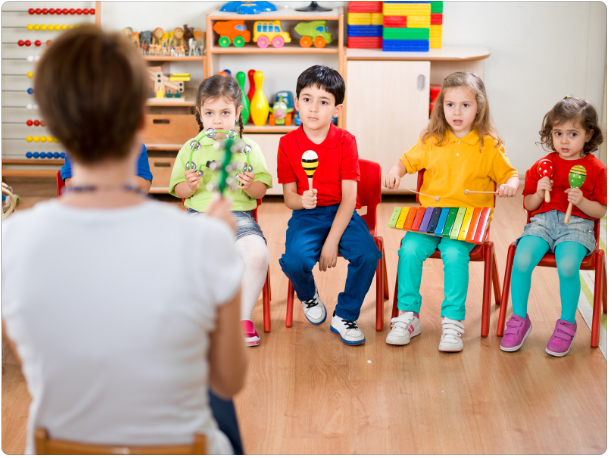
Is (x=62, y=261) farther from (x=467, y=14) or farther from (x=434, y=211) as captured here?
(x=467, y=14)

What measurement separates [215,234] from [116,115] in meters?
0.19

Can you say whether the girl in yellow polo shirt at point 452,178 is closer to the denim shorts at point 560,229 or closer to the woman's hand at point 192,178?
the denim shorts at point 560,229

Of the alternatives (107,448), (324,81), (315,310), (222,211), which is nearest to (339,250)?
(315,310)

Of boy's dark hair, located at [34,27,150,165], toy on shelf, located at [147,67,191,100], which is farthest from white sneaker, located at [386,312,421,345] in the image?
toy on shelf, located at [147,67,191,100]

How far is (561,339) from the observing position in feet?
6.98

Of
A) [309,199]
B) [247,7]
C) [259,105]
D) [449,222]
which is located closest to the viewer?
[309,199]

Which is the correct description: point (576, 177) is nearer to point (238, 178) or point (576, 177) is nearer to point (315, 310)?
point (315, 310)

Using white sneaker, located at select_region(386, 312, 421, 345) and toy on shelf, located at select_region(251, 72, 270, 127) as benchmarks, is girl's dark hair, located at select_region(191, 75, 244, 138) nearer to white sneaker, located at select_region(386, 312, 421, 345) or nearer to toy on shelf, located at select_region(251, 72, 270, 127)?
white sneaker, located at select_region(386, 312, 421, 345)

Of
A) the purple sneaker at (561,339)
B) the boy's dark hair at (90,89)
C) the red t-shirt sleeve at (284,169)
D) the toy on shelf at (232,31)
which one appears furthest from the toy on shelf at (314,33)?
the boy's dark hair at (90,89)

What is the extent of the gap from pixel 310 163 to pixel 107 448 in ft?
4.59

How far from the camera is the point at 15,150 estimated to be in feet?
14.2

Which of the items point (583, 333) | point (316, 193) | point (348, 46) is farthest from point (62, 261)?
point (348, 46)

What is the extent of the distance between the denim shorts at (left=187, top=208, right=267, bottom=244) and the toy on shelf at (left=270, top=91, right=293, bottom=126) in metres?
1.61

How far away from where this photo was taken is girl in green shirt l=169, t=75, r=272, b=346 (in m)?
2.19
